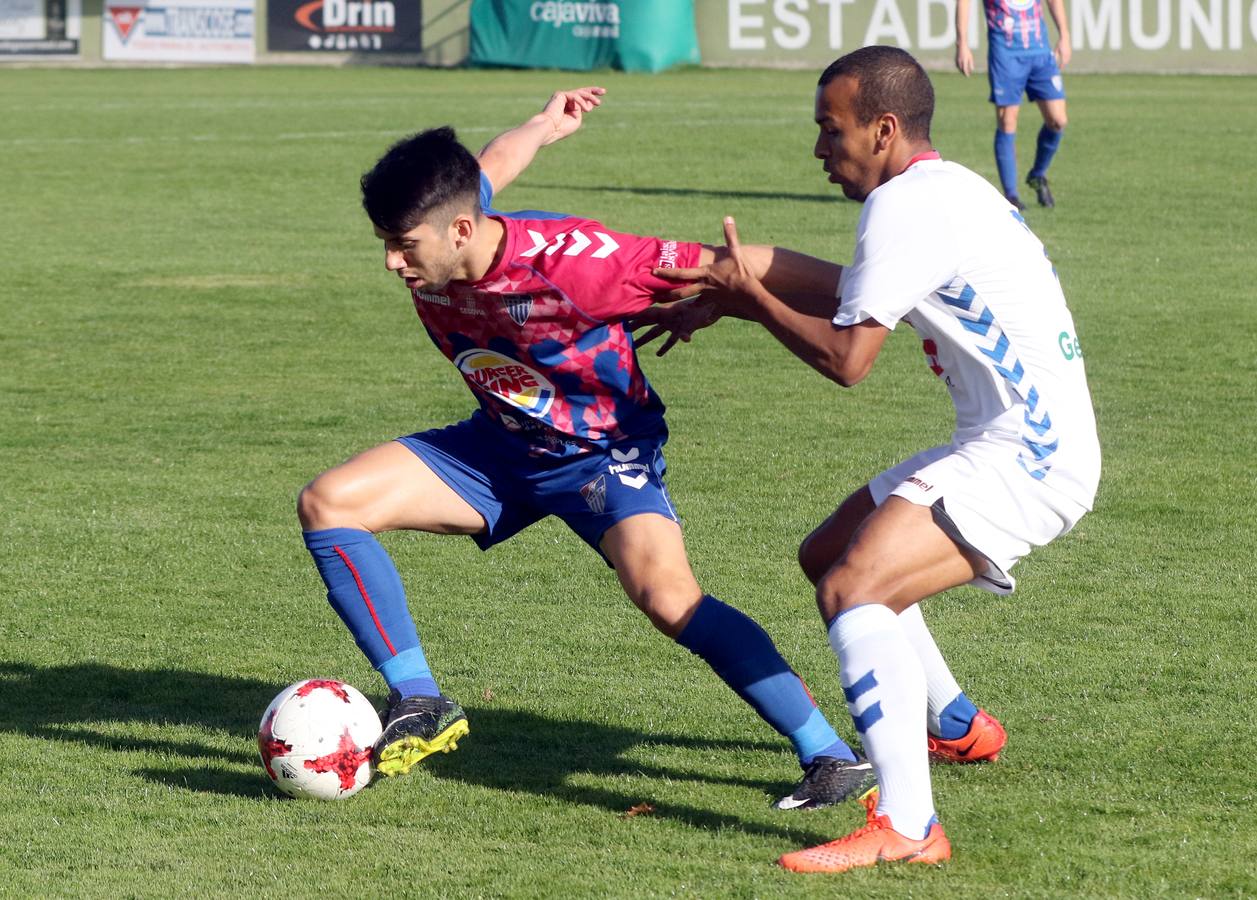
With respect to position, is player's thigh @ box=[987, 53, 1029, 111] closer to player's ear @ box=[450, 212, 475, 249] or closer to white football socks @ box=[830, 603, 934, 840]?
player's ear @ box=[450, 212, 475, 249]

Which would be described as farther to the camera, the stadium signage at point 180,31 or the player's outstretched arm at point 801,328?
the stadium signage at point 180,31

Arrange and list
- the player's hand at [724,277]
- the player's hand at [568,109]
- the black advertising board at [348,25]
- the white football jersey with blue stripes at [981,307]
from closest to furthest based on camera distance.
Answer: the white football jersey with blue stripes at [981,307] → the player's hand at [724,277] → the player's hand at [568,109] → the black advertising board at [348,25]

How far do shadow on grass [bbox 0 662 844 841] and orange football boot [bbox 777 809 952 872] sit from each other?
10.3 inches

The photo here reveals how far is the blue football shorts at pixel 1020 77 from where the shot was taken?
15.1 m

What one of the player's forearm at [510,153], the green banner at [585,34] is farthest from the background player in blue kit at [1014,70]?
the green banner at [585,34]

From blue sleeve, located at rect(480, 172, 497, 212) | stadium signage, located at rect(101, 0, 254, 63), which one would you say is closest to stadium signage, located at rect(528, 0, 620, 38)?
stadium signage, located at rect(101, 0, 254, 63)

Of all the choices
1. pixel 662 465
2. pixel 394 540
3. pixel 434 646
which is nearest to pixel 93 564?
pixel 394 540

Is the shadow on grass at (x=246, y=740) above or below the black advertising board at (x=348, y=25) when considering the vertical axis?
below

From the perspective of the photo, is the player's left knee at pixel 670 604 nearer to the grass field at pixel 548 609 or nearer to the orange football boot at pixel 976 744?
the grass field at pixel 548 609

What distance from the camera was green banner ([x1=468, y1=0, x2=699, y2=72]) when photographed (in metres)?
Answer: 31.8

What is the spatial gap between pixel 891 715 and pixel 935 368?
856 mm

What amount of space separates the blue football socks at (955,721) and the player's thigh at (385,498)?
1323 mm

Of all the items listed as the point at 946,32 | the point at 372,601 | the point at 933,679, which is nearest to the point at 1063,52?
the point at 933,679

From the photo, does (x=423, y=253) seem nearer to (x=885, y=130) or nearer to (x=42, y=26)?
(x=885, y=130)
